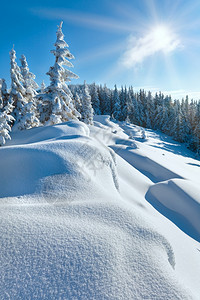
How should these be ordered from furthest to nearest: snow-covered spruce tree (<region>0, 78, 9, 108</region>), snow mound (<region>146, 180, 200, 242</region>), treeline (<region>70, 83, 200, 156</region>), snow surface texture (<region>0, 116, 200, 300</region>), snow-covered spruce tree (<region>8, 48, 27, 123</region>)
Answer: treeline (<region>70, 83, 200, 156</region>) < snow-covered spruce tree (<region>0, 78, 9, 108</region>) < snow-covered spruce tree (<region>8, 48, 27, 123</region>) < snow mound (<region>146, 180, 200, 242</region>) < snow surface texture (<region>0, 116, 200, 300</region>)

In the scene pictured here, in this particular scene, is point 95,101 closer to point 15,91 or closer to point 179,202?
point 15,91

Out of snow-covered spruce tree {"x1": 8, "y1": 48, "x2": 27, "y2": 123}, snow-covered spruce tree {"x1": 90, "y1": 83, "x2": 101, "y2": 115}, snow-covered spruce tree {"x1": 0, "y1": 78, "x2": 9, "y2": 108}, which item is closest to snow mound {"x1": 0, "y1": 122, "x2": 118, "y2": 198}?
snow-covered spruce tree {"x1": 8, "y1": 48, "x2": 27, "y2": 123}

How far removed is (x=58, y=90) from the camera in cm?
1366

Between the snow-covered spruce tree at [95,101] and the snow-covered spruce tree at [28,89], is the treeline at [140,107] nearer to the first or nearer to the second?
the snow-covered spruce tree at [95,101]

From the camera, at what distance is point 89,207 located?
2.96m

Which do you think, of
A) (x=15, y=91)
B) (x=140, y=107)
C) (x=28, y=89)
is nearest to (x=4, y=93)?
(x=15, y=91)

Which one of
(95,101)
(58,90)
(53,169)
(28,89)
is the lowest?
(53,169)

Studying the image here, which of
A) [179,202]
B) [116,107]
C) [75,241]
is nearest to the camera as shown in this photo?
[75,241]

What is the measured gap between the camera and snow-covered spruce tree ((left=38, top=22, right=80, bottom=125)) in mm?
13242

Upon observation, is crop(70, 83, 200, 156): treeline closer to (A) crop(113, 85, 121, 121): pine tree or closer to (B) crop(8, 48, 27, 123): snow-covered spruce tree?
(A) crop(113, 85, 121, 121): pine tree

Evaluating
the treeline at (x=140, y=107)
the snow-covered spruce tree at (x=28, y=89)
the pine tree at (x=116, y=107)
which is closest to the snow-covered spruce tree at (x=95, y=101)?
the treeline at (x=140, y=107)

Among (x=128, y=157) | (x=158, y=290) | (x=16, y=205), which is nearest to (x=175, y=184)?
(x=128, y=157)

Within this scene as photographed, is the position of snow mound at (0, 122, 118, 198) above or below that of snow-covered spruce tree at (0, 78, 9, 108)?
below

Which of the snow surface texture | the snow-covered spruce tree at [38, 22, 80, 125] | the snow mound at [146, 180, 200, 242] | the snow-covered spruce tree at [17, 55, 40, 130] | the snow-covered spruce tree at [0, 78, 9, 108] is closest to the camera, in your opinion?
the snow surface texture
